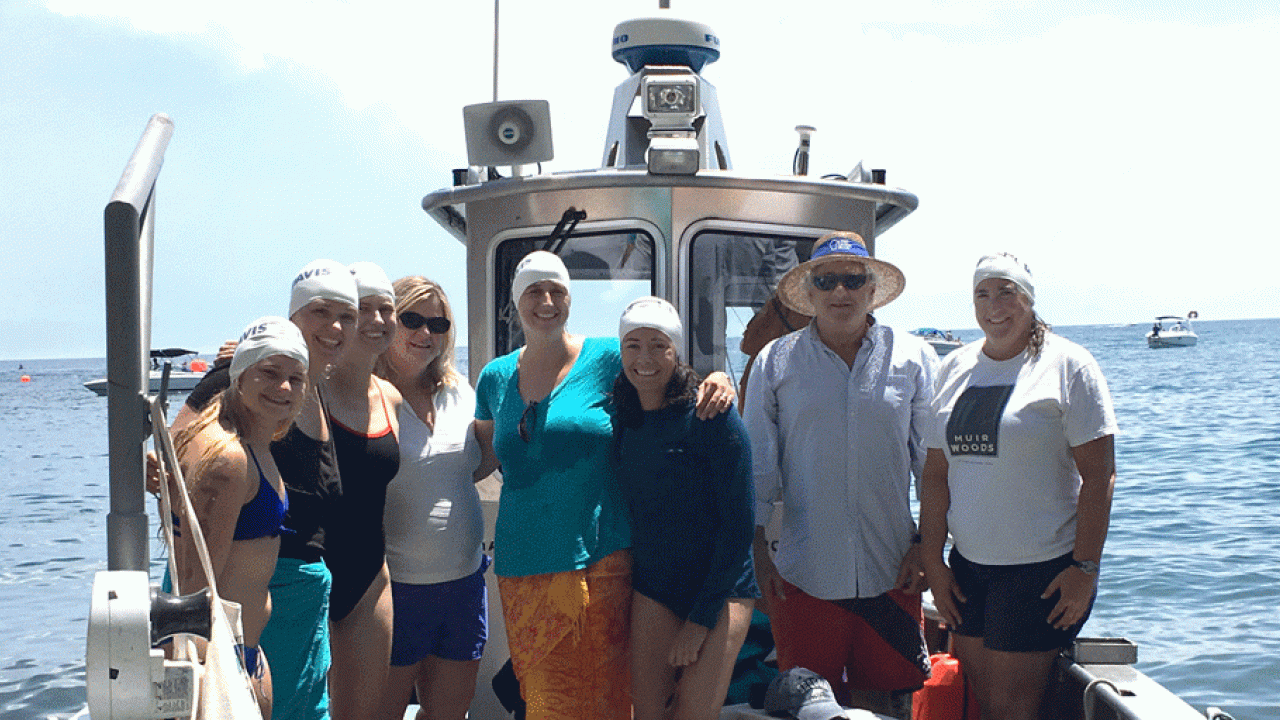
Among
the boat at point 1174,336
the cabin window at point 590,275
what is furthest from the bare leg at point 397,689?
the boat at point 1174,336

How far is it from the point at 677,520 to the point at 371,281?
1.01 meters

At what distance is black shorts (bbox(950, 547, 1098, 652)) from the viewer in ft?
10.8

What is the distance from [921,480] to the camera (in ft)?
11.5

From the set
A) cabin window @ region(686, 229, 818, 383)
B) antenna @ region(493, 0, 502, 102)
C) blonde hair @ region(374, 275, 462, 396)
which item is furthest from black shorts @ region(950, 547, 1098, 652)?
antenna @ region(493, 0, 502, 102)

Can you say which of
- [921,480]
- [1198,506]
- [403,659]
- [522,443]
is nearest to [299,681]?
[403,659]

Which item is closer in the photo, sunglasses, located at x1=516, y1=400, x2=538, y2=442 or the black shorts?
sunglasses, located at x1=516, y1=400, x2=538, y2=442

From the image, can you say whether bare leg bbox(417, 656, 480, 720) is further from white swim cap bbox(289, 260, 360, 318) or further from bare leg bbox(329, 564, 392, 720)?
white swim cap bbox(289, 260, 360, 318)

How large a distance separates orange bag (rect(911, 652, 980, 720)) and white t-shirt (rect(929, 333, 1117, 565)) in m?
0.64

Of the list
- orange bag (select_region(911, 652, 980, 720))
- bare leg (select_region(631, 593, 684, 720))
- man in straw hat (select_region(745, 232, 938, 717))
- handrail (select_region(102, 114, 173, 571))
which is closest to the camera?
handrail (select_region(102, 114, 173, 571))

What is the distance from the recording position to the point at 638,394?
307 centimetres

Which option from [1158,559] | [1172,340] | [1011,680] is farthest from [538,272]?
[1172,340]

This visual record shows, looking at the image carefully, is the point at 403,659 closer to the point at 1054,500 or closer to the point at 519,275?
the point at 519,275

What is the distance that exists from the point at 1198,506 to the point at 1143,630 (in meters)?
7.11

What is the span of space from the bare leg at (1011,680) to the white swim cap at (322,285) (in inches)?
78.4
